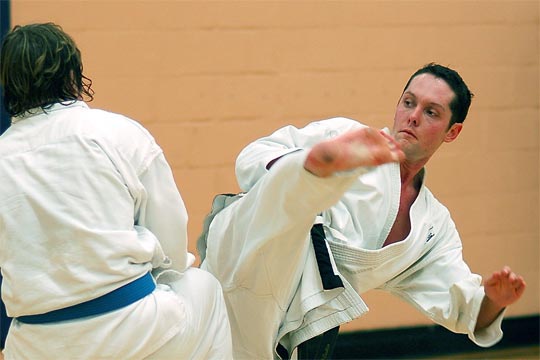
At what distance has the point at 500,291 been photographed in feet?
9.27

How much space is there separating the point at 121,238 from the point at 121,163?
0.19 metres

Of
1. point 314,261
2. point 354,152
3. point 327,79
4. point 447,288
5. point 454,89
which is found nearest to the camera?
point 354,152

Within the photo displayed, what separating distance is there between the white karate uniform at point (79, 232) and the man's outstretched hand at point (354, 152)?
1.47 feet

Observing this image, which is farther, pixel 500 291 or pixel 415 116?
pixel 415 116

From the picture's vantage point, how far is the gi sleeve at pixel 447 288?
3.02 m

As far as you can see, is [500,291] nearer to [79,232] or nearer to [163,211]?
[163,211]

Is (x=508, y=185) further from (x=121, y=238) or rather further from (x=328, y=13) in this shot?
(x=121, y=238)

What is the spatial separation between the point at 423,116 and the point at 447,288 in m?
0.58

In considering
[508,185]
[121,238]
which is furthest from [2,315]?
[508,185]

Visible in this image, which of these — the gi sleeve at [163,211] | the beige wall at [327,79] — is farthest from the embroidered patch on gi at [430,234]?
the beige wall at [327,79]

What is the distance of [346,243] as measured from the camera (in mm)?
3061

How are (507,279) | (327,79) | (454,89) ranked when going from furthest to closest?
1. (327,79)
2. (454,89)
3. (507,279)

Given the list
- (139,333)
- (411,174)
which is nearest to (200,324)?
(139,333)

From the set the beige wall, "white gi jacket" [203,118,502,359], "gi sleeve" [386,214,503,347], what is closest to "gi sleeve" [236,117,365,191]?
"white gi jacket" [203,118,502,359]
